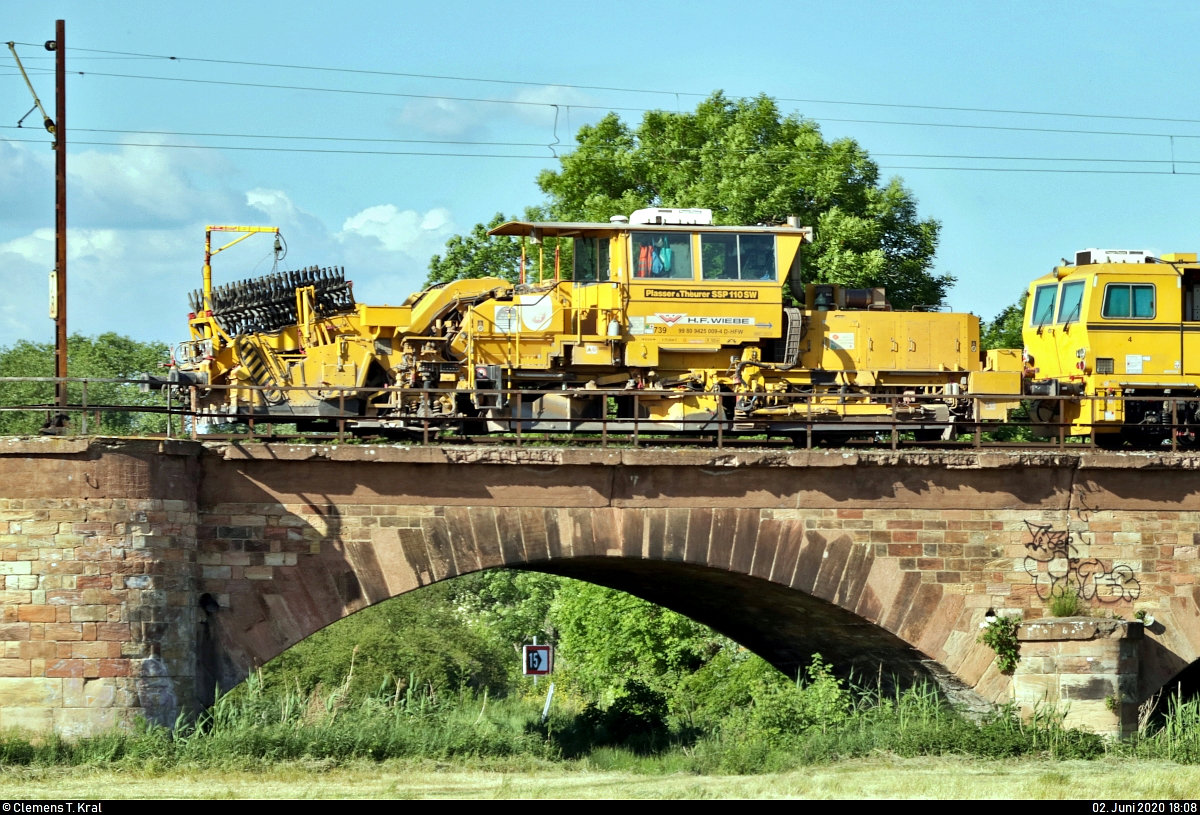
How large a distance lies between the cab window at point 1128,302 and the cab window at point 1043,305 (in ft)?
3.52

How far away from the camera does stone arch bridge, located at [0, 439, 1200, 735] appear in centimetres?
1695

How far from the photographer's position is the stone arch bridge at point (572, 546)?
17.0m

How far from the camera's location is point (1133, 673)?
19422 mm

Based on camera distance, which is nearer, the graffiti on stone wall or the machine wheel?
the graffiti on stone wall

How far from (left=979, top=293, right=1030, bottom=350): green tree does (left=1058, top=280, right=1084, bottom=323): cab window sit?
1373cm

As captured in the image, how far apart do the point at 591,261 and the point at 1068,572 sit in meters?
8.13

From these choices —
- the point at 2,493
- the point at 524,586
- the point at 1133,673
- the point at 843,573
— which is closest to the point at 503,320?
the point at 843,573

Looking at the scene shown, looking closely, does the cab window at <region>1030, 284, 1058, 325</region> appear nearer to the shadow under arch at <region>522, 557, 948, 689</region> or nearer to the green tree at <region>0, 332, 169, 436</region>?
the shadow under arch at <region>522, 557, 948, 689</region>

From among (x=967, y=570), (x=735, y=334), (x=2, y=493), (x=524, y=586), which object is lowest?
(x=524, y=586)

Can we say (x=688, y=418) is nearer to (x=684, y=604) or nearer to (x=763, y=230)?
(x=763, y=230)

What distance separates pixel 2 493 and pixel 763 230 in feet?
36.6

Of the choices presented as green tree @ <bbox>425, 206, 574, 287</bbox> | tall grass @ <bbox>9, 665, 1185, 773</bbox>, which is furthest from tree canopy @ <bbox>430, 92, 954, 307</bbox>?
tall grass @ <bbox>9, 665, 1185, 773</bbox>

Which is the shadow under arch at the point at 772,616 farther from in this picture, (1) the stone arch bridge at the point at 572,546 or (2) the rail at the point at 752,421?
(2) the rail at the point at 752,421

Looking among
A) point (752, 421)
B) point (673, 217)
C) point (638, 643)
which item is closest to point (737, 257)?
point (673, 217)
